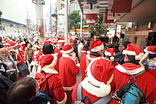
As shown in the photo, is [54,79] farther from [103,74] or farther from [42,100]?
[103,74]

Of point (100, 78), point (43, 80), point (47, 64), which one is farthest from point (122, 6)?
point (43, 80)

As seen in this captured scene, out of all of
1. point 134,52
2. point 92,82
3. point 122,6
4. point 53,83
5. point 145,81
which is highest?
point 122,6

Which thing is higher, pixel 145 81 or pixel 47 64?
pixel 47 64

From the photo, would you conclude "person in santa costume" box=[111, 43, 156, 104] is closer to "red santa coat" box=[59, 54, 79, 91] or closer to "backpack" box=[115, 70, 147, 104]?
"backpack" box=[115, 70, 147, 104]

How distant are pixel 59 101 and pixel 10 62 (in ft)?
6.95

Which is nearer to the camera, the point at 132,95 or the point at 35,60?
the point at 132,95

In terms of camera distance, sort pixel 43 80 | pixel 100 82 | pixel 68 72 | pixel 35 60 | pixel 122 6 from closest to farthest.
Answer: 1. pixel 100 82
2. pixel 43 80
3. pixel 68 72
4. pixel 122 6
5. pixel 35 60

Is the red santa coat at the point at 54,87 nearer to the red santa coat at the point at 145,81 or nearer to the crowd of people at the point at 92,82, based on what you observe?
the crowd of people at the point at 92,82

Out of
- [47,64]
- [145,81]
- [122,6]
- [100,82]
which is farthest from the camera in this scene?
[122,6]

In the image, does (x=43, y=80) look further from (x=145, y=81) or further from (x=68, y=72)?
(x=145, y=81)

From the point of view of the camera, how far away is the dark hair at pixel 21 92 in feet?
3.26

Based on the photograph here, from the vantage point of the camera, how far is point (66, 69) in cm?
251

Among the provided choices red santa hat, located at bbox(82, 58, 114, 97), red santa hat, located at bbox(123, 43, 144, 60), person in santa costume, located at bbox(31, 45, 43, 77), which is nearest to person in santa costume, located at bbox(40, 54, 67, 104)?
red santa hat, located at bbox(82, 58, 114, 97)

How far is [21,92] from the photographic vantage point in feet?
3.31
